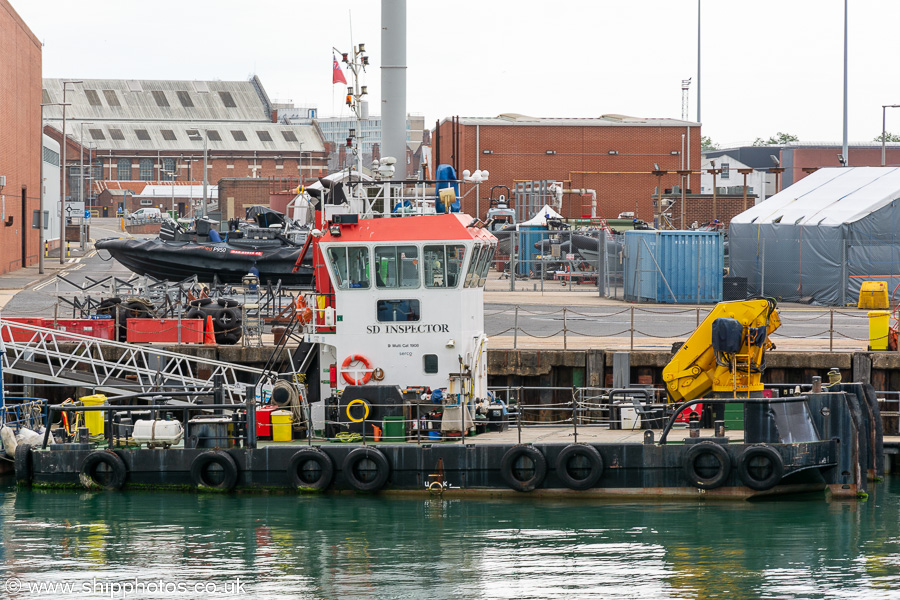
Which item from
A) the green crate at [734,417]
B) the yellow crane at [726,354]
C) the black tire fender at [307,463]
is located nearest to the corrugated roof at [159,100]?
the black tire fender at [307,463]

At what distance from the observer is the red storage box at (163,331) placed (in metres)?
25.4

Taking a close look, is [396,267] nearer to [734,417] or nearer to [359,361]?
[359,361]

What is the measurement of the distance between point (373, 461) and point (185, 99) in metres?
106

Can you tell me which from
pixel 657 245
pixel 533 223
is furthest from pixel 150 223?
pixel 657 245

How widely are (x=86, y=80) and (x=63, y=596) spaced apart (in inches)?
4437

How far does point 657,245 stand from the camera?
36.6 m

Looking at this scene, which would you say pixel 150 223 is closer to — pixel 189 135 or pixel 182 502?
pixel 189 135

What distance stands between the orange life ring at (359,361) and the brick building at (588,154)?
4708 cm

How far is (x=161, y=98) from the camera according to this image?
118438 millimetres

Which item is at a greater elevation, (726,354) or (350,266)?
(350,266)

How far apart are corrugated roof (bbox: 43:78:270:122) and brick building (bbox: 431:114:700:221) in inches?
2226

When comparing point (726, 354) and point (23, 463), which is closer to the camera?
point (726, 354)

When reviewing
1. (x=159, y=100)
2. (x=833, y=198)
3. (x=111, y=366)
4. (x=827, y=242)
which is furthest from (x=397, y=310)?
(x=159, y=100)

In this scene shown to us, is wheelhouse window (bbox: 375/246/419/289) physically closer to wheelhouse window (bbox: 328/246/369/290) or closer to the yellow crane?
wheelhouse window (bbox: 328/246/369/290)
